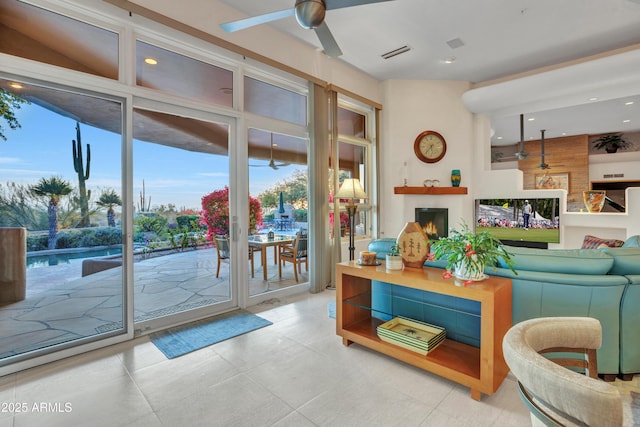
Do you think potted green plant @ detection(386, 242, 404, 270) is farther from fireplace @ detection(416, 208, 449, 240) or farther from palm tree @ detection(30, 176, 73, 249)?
fireplace @ detection(416, 208, 449, 240)

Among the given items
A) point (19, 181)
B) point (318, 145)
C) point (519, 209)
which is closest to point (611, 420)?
point (19, 181)

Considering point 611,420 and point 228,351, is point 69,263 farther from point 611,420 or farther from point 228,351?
point 611,420

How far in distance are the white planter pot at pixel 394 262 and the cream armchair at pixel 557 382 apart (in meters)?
1.32

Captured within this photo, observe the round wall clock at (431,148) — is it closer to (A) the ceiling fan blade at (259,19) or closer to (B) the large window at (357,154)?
(B) the large window at (357,154)

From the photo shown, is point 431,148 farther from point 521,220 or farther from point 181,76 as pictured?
point 181,76

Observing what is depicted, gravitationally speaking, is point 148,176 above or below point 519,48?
below

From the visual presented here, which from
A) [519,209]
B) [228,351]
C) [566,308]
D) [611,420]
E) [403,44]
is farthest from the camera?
[519,209]

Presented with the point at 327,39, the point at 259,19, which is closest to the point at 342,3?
the point at 327,39

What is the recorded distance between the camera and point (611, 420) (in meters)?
0.79

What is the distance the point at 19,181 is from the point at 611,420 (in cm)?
363

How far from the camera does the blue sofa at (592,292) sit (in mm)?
2061

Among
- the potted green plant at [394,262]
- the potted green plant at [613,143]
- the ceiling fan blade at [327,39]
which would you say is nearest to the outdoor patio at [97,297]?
the potted green plant at [394,262]

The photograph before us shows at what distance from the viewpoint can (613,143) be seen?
8633 mm

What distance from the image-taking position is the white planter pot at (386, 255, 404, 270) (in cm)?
252
